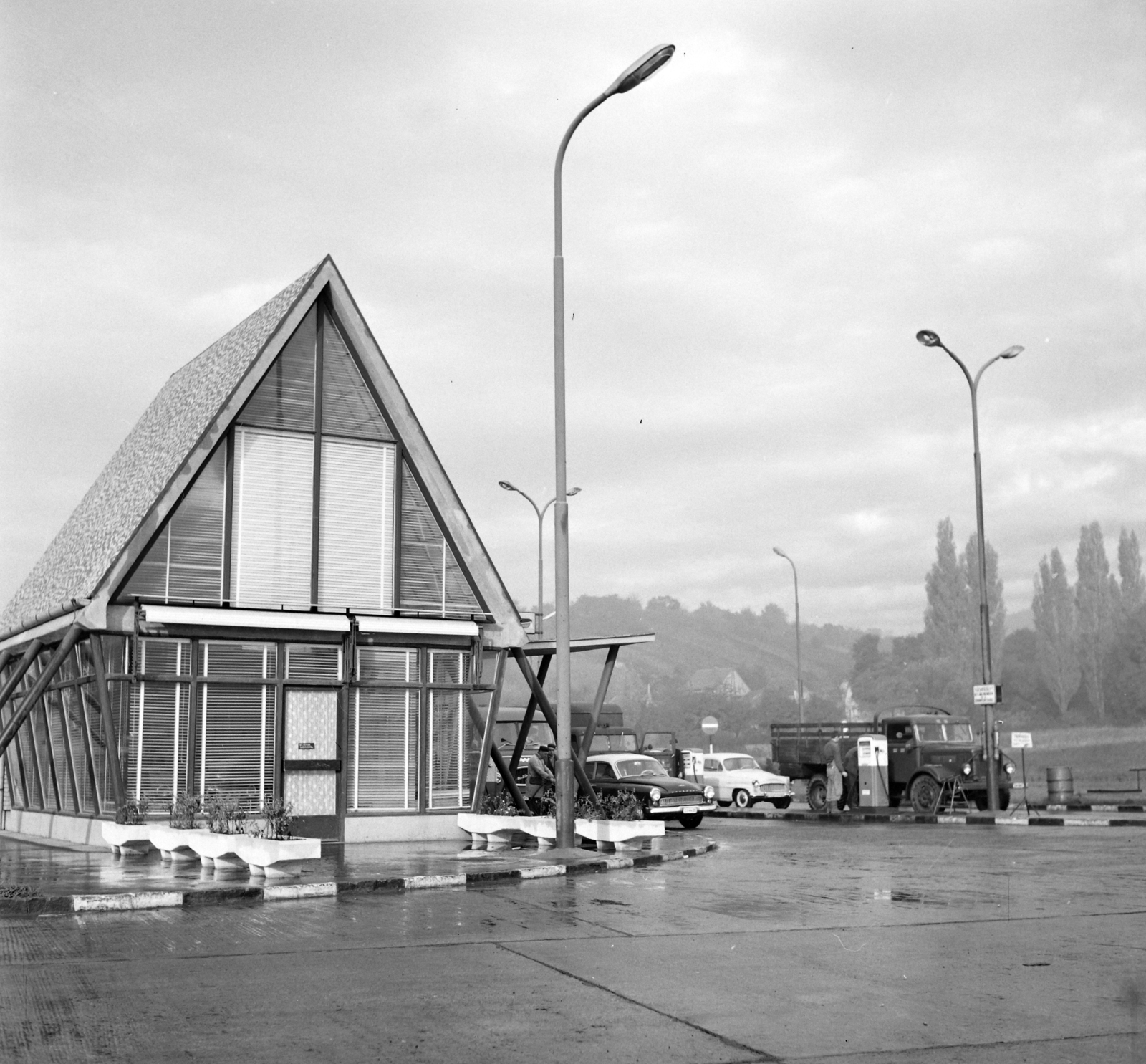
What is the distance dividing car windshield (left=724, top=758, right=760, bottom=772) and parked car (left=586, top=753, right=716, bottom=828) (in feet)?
27.2

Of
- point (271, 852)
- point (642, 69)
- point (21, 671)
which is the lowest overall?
point (271, 852)

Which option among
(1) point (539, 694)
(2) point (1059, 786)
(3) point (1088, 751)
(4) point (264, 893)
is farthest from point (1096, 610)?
(4) point (264, 893)

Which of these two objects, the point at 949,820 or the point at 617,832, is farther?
the point at 949,820

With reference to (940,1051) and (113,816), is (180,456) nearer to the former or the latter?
(113,816)

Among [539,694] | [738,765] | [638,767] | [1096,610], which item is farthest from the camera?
[1096,610]

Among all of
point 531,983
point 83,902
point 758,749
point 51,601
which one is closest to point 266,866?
point 83,902

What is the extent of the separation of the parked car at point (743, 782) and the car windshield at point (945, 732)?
199 inches

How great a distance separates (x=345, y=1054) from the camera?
22.2 ft

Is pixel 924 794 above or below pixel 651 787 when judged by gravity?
below

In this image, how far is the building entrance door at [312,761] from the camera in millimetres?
21531

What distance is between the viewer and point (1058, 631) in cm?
10144

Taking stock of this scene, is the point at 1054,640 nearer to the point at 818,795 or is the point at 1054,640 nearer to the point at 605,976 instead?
the point at 818,795

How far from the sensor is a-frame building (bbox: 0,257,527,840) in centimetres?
2073

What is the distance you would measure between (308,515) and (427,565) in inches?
90.9
